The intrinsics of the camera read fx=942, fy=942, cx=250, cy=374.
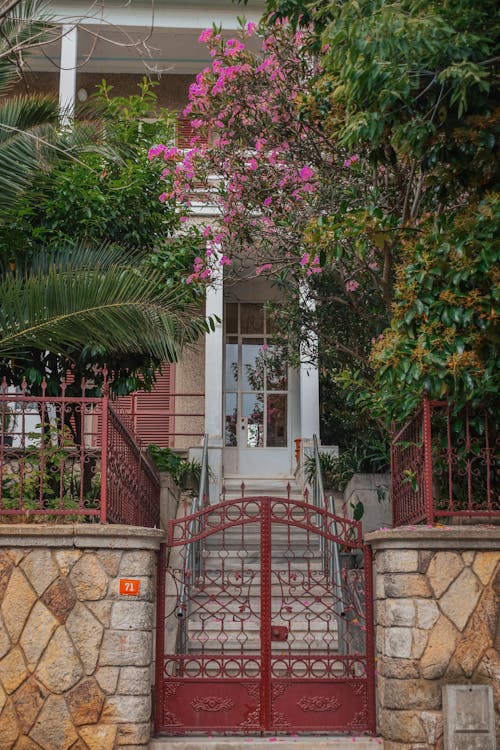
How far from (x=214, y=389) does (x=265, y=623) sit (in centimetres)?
599

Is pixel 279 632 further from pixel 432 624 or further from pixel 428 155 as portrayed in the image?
pixel 428 155

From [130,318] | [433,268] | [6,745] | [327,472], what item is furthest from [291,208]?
[6,745]

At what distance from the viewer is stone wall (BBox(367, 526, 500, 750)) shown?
618cm

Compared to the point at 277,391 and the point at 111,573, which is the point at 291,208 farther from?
the point at 277,391

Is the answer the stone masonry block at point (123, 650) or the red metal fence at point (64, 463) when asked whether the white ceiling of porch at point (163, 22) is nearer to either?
the red metal fence at point (64, 463)

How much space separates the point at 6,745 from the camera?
6.15 metres

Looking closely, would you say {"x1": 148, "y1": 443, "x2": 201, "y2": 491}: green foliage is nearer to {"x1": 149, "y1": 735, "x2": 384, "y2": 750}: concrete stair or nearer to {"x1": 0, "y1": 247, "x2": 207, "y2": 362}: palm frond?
{"x1": 0, "y1": 247, "x2": 207, "y2": 362}: palm frond

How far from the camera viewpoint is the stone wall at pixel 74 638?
20.3 ft

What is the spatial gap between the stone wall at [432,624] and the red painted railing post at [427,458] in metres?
0.14

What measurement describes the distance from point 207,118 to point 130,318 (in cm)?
252

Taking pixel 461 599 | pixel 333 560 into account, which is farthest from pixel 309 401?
pixel 461 599

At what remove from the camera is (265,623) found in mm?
6684

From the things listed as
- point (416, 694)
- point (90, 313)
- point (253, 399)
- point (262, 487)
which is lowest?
point (416, 694)

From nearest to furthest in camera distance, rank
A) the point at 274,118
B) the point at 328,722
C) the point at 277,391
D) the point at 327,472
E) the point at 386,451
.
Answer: the point at 328,722
the point at 274,118
the point at 386,451
the point at 327,472
the point at 277,391
